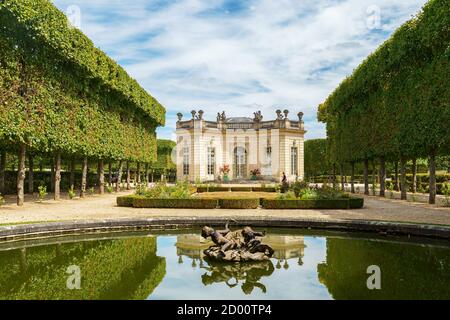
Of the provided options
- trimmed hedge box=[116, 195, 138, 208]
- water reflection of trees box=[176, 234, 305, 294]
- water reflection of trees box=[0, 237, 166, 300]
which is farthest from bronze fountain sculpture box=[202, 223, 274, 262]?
trimmed hedge box=[116, 195, 138, 208]

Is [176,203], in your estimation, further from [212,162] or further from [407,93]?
[212,162]

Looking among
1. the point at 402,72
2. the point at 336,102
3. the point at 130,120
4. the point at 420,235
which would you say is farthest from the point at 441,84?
the point at 130,120

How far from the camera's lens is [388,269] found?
7.41 metres

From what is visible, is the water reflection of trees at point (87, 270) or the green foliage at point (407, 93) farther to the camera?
the green foliage at point (407, 93)

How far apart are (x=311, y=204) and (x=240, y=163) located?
29.2 metres

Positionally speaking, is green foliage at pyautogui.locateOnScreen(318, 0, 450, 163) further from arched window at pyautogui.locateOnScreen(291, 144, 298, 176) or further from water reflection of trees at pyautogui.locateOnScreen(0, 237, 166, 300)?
arched window at pyautogui.locateOnScreen(291, 144, 298, 176)

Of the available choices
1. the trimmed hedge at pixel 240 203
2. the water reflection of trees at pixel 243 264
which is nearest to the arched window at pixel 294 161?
the trimmed hedge at pixel 240 203

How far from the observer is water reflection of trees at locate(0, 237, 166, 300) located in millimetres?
6121

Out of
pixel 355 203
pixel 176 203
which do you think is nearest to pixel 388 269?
pixel 355 203

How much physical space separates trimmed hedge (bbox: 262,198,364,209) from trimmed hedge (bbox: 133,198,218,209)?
2461 mm

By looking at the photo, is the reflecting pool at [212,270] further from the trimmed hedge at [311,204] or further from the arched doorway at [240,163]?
the arched doorway at [240,163]

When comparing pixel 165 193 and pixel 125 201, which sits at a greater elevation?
pixel 165 193

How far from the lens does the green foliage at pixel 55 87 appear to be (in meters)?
15.4

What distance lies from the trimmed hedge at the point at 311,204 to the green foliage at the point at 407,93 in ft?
14.6
